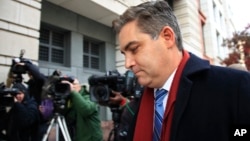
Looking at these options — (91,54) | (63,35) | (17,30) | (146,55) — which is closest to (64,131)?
(146,55)

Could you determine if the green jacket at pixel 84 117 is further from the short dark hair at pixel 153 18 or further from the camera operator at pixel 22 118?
the short dark hair at pixel 153 18

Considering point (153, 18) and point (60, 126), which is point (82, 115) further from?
point (153, 18)

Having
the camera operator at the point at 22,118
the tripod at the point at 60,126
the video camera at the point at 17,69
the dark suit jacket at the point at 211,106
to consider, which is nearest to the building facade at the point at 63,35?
the video camera at the point at 17,69

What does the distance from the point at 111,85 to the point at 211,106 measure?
71.7 inches

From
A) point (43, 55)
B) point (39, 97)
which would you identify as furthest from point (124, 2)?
point (39, 97)

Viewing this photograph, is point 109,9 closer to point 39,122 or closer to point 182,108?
point 39,122

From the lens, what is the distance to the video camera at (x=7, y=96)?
3.07m

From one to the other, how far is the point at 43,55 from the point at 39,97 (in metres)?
3.20

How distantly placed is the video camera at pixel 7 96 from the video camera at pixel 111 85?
3.04 feet

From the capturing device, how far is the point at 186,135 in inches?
45.7

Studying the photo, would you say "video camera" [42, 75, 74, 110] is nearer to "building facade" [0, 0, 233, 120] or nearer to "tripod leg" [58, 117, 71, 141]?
"tripod leg" [58, 117, 71, 141]

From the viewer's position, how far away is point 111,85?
9.59 feet

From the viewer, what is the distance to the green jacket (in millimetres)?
3092

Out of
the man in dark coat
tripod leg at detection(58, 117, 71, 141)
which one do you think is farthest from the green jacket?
the man in dark coat
